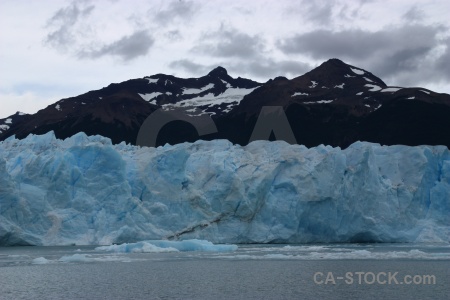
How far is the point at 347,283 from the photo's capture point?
754 inches

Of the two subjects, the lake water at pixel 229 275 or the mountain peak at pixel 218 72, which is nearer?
the lake water at pixel 229 275

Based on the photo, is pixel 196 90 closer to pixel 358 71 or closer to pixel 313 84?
pixel 313 84

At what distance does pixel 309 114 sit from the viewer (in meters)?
54.6

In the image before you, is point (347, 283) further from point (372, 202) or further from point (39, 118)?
point (39, 118)

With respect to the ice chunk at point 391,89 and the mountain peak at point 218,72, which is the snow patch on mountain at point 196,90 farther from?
the ice chunk at point 391,89

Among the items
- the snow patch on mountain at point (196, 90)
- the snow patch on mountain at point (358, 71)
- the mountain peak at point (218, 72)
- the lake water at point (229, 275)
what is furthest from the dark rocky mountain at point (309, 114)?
the lake water at point (229, 275)

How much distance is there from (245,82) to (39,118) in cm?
3199

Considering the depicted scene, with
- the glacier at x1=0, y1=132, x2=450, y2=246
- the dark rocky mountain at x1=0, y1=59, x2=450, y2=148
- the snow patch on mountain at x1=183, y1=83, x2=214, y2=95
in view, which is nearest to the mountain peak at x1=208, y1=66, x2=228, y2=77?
the snow patch on mountain at x1=183, y1=83, x2=214, y2=95

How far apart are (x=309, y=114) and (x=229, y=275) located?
3474cm

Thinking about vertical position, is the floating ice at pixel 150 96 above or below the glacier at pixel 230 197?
above

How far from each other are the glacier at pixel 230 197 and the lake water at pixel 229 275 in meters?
3.17

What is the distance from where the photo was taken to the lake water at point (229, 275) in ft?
58.0

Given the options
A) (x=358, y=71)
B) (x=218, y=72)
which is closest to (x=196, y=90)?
(x=218, y=72)

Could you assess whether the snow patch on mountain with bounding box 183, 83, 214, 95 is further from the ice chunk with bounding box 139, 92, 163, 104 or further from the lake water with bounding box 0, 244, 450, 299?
the lake water with bounding box 0, 244, 450, 299
